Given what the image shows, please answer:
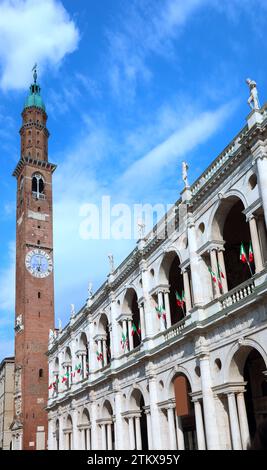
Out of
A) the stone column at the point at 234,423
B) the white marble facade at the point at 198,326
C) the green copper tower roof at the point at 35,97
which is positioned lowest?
the stone column at the point at 234,423

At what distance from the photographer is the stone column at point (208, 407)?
2200 cm

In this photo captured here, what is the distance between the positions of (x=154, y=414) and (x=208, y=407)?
6.68 m

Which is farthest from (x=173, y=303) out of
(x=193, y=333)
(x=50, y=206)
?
(x=50, y=206)

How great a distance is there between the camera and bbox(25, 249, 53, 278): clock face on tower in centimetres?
6116

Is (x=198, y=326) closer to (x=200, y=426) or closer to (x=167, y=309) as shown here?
(x=200, y=426)

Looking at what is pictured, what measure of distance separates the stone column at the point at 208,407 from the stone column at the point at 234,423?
132 cm

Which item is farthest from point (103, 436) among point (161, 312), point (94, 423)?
point (161, 312)

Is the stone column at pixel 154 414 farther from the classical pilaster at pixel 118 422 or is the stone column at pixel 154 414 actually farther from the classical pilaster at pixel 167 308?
the classical pilaster at pixel 118 422

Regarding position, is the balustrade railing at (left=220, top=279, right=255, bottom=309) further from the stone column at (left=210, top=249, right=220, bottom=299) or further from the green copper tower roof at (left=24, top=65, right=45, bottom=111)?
the green copper tower roof at (left=24, top=65, right=45, bottom=111)

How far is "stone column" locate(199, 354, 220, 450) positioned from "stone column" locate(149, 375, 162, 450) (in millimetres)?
5797

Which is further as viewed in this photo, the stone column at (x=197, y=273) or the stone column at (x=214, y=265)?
the stone column at (x=197, y=273)

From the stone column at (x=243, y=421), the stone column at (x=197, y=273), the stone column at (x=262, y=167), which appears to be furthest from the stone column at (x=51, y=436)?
the stone column at (x=262, y=167)

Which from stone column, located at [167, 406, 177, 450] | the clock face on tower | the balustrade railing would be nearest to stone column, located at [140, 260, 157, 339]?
stone column, located at [167, 406, 177, 450]
